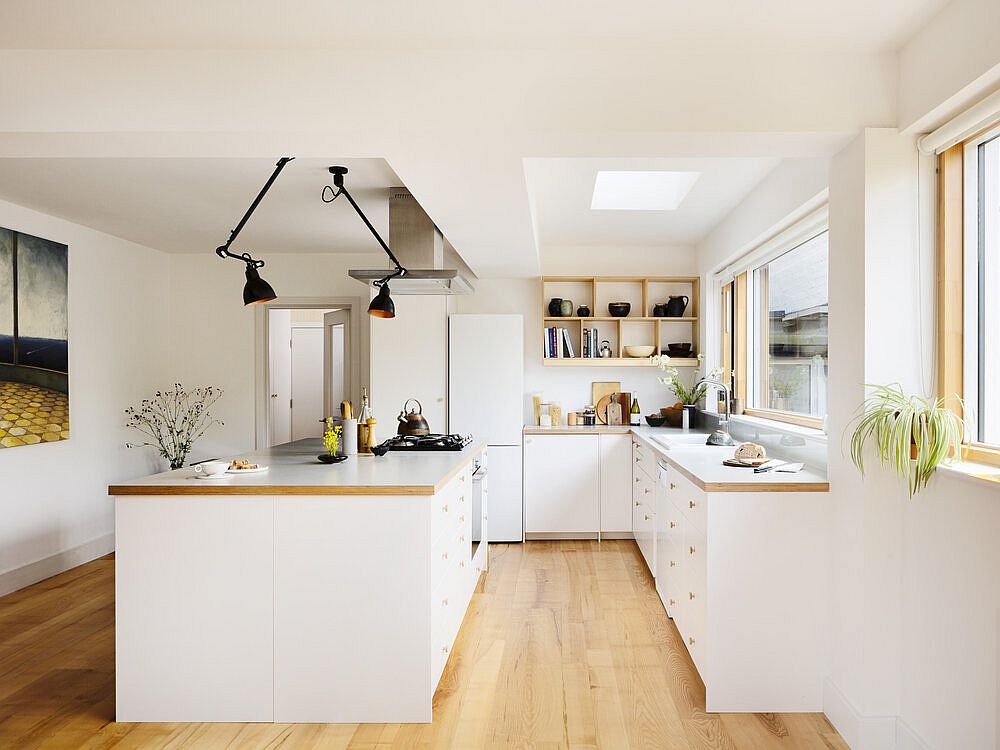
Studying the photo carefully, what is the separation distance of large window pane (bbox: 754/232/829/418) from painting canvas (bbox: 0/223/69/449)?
458cm

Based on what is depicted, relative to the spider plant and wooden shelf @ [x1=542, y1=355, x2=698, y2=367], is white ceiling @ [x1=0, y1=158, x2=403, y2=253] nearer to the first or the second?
Result: wooden shelf @ [x1=542, y1=355, x2=698, y2=367]

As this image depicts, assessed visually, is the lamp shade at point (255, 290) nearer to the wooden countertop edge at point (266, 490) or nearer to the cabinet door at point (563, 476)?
the wooden countertop edge at point (266, 490)

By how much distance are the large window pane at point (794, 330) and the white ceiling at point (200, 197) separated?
88.5 inches

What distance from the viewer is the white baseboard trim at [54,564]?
445 centimetres

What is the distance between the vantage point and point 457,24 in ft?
7.53

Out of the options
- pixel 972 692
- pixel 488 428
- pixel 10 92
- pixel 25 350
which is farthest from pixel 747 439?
pixel 25 350

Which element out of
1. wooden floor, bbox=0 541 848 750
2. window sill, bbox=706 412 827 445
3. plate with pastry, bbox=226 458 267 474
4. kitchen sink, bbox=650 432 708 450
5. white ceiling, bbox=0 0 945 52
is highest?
white ceiling, bbox=0 0 945 52

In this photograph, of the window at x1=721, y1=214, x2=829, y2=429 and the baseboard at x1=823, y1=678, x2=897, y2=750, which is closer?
the baseboard at x1=823, y1=678, x2=897, y2=750

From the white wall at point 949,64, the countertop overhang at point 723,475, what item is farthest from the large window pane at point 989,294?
the countertop overhang at point 723,475

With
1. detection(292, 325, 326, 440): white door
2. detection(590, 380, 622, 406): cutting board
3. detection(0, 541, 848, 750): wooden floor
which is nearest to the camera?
detection(0, 541, 848, 750): wooden floor

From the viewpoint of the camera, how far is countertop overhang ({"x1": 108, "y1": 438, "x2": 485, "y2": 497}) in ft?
8.96

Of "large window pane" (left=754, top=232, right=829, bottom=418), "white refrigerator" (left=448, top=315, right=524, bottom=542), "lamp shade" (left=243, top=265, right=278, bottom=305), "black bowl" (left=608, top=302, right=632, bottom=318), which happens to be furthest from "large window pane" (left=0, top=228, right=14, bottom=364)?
"large window pane" (left=754, top=232, right=829, bottom=418)

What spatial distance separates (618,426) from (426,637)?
3.65 meters

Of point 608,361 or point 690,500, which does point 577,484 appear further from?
point 690,500
